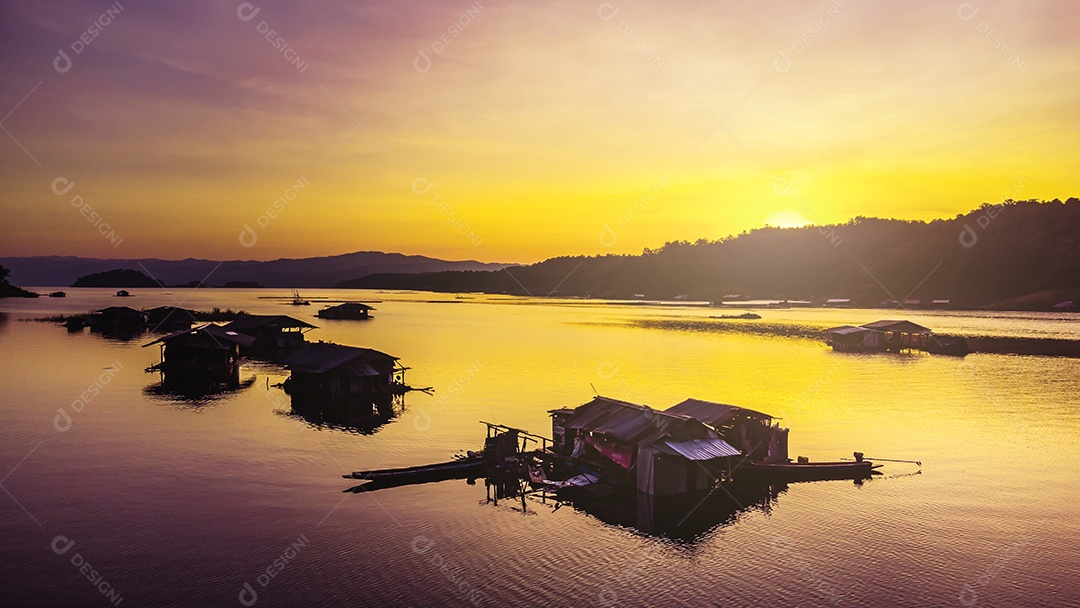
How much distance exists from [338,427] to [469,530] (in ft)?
73.0

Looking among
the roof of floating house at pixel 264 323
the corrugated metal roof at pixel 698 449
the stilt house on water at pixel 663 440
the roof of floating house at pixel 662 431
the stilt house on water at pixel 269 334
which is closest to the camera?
the corrugated metal roof at pixel 698 449

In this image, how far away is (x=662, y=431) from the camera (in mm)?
32031

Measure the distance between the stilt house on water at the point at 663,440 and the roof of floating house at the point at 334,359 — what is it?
22692 mm

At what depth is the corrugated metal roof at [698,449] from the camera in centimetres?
3058

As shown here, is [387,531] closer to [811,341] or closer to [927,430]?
[927,430]

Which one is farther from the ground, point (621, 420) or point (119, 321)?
point (119, 321)

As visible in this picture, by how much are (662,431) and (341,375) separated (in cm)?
3271

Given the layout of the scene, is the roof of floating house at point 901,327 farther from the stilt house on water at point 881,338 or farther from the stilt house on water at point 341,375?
the stilt house on water at point 341,375

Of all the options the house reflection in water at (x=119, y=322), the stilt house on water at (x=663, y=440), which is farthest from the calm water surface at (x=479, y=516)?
the house reflection in water at (x=119, y=322)

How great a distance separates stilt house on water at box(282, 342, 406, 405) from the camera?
54312mm

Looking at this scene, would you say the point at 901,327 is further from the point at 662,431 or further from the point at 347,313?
the point at 347,313

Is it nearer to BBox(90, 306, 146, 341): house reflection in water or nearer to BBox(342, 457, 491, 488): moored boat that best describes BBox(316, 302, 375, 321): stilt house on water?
BBox(90, 306, 146, 341): house reflection in water

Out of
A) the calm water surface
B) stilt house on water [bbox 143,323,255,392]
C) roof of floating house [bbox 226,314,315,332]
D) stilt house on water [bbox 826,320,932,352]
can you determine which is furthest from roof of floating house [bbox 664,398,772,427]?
stilt house on water [bbox 826,320,932,352]

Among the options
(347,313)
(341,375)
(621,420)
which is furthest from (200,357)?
(347,313)
